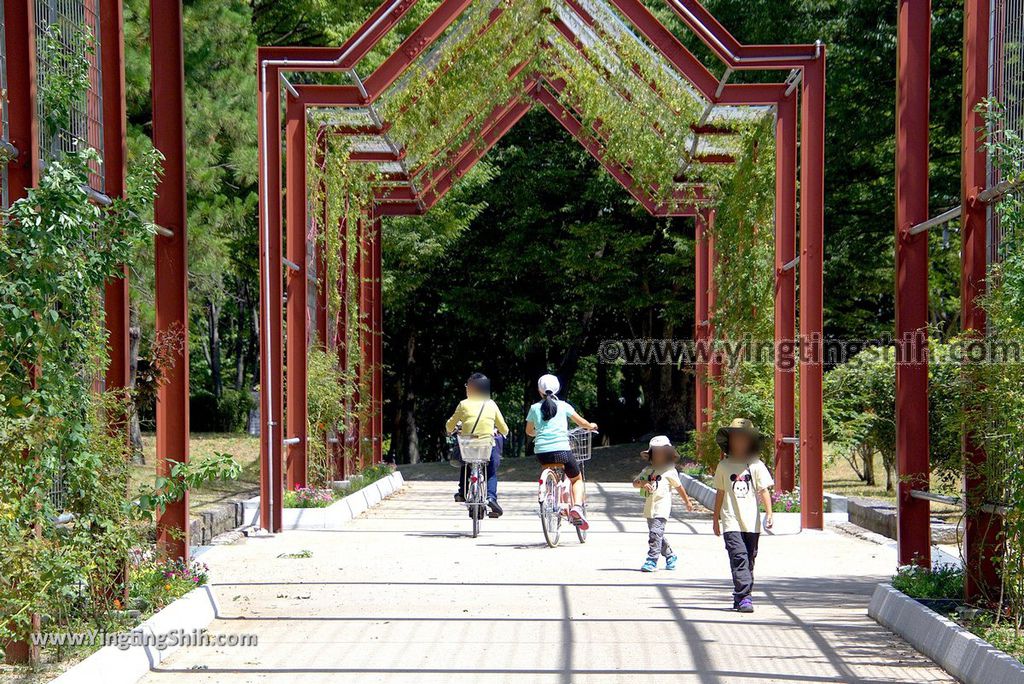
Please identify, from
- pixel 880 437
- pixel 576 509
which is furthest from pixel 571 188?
pixel 576 509

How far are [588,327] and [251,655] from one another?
87.1 ft

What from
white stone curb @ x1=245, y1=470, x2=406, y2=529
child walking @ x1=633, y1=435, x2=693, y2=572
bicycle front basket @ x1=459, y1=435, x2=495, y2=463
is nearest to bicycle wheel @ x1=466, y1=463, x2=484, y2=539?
bicycle front basket @ x1=459, y1=435, x2=495, y2=463

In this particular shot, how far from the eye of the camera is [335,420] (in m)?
16.4

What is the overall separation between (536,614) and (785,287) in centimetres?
Answer: 792

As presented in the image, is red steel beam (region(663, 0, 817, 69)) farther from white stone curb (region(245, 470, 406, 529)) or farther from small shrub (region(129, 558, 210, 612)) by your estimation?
small shrub (region(129, 558, 210, 612))

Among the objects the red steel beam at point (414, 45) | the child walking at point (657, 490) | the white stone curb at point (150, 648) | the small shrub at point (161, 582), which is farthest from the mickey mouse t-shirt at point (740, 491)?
the red steel beam at point (414, 45)

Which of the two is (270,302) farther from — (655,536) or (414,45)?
(655,536)

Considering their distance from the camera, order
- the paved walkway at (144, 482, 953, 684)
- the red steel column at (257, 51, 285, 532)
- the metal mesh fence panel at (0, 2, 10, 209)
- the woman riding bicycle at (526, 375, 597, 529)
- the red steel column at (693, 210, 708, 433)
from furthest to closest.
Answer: the red steel column at (693, 210, 708, 433)
the red steel column at (257, 51, 285, 532)
the woman riding bicycle at (526, 375, 597, 529)
the paved walkway at (144, 482, 953, 684)
the metal mesh fence panel at (0, 2, 10, 209)

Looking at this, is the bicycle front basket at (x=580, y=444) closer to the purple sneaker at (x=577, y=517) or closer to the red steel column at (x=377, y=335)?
the purple sneaker at (x=577, y=517)

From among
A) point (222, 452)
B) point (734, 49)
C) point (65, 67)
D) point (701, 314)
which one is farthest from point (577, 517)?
point (701, 314)

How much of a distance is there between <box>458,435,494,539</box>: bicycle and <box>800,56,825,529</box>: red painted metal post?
3.36 m

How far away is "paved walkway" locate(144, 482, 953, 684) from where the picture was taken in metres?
6.37

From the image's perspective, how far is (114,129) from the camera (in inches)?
294

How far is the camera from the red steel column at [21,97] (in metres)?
5.81
